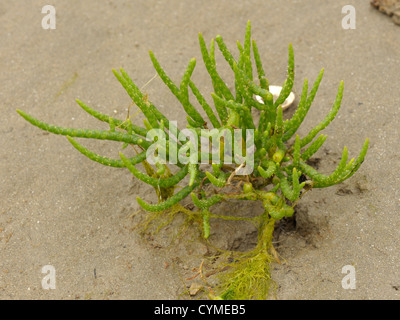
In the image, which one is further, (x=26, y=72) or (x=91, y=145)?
(x=26, y=72)

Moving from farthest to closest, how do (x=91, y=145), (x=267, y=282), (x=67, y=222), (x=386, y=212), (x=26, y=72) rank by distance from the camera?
(x=26, y=72) < (x=91, y=145) < (x=67, y=222) < (x=386, y=212) < (x=267, y=282)

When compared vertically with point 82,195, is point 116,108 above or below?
above

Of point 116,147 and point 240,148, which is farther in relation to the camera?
point 116,147

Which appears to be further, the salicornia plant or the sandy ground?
the sandy ground

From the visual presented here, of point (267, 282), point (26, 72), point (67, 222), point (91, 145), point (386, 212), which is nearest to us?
point (267, 282)

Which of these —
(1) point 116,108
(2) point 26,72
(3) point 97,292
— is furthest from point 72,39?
(3) point 97,292

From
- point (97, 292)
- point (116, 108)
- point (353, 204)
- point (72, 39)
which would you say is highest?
point (72, 39)

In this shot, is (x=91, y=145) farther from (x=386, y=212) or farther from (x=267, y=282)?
(x=386, y=212)

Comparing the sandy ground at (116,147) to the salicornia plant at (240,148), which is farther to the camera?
the sandy ground at (116,147)
